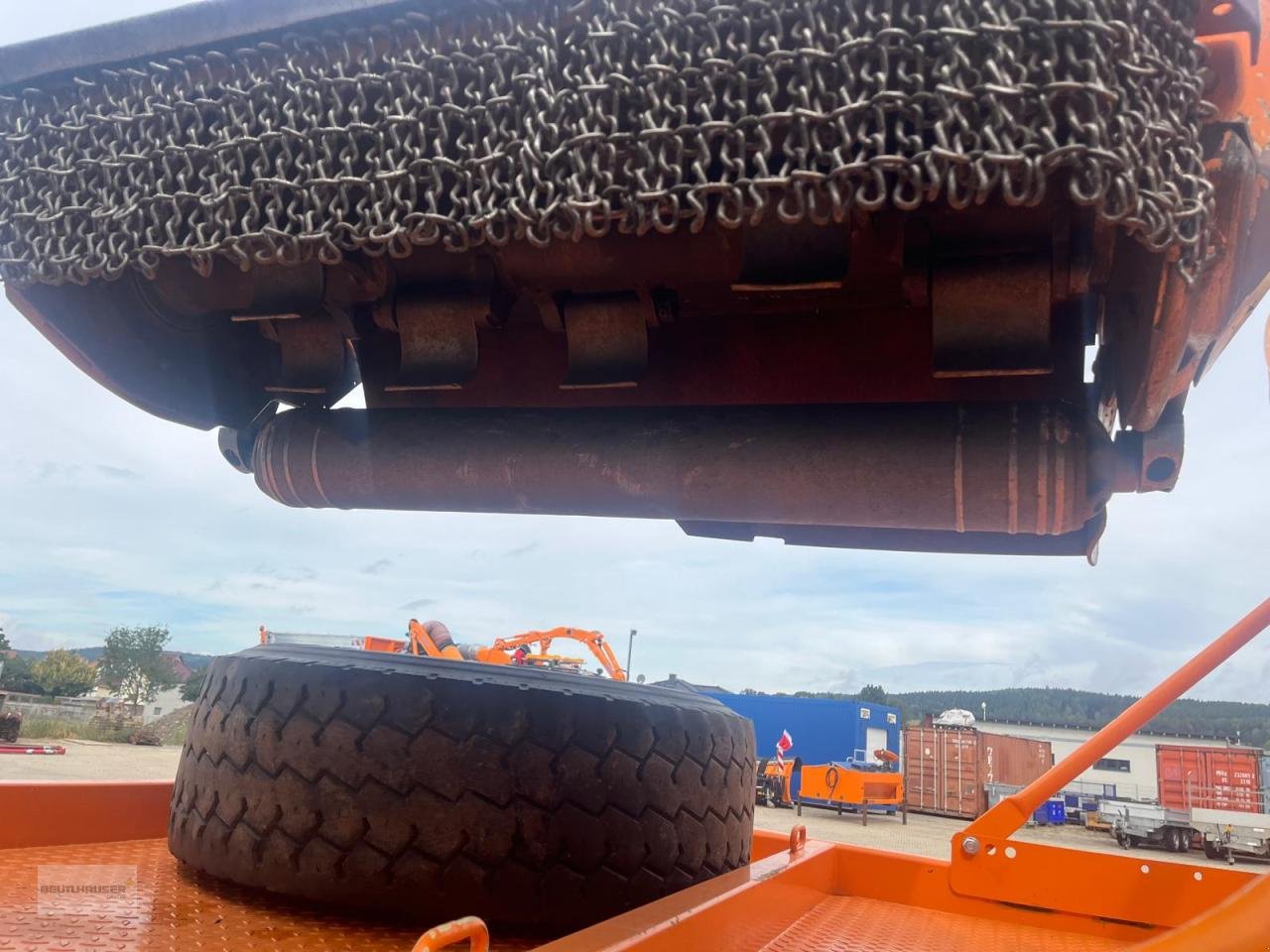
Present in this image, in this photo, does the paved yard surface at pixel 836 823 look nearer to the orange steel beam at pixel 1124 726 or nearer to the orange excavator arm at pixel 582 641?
the orange excavator arm at pixel 582 641

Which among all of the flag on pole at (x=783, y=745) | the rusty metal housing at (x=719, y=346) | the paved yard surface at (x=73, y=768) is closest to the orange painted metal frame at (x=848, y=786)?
the flag on pole at (x=783, y=745)

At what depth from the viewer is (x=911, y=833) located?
1481 cm

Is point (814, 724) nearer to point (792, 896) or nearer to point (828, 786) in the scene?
point (828, 786)

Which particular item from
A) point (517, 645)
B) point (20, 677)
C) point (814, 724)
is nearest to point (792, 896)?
point (517, 645)

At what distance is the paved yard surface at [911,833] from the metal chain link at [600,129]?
10.7m

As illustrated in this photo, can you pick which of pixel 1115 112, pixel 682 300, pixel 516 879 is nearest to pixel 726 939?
pixel 516 879

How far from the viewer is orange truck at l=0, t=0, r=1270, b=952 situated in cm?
99

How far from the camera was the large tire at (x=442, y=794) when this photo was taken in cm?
140

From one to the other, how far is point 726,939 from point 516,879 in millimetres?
337

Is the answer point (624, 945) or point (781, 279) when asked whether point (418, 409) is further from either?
point (624, 945)

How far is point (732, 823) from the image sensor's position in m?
1.75

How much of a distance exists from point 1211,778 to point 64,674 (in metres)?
45.8

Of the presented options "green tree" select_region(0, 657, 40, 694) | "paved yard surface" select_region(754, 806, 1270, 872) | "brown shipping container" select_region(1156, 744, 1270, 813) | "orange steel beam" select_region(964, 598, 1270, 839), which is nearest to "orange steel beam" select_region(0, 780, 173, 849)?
"orange steel beam" select_region(964, 598, 1270, 839)

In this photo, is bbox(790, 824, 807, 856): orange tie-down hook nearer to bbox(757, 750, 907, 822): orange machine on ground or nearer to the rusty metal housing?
the rusty metal housing
